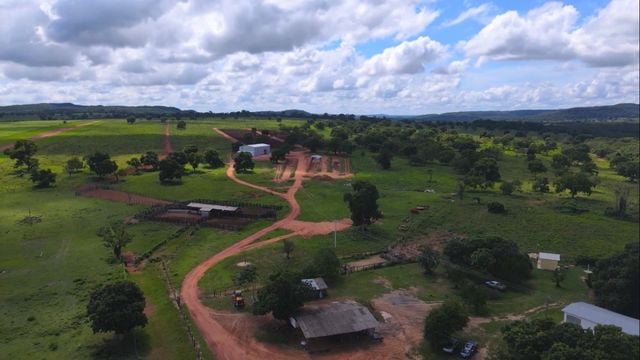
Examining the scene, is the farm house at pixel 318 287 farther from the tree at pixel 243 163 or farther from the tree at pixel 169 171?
the tree at pixel 243 163

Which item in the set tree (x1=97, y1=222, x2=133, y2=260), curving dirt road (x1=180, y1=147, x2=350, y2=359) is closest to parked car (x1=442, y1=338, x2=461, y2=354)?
curving dirt road (x1=180, y1=147, x2=350, y2=359)

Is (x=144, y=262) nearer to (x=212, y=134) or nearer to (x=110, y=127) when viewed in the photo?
(x=212, y=134)

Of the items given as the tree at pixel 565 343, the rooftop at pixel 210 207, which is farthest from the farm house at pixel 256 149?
the tree at pixel 565 343

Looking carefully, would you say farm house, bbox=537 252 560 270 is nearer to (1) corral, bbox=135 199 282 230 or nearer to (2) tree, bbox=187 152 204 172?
(1) corral, bbox=135 199 282 230

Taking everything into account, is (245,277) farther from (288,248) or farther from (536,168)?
(536,168)

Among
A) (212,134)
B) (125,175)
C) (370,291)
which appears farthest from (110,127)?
Answer: (370,291)
